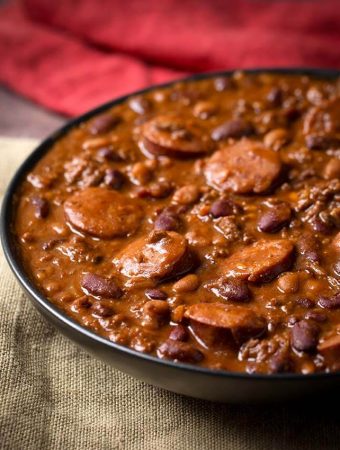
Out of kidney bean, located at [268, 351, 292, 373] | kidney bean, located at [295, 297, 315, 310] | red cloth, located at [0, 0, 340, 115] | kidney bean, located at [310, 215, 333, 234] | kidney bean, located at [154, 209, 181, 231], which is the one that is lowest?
red cloth, located at [0, 0, 340, 115]

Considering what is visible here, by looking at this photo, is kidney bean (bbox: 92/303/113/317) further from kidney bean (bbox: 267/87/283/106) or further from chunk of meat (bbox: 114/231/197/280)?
kidney bean (bbox: 267/87/283/106)

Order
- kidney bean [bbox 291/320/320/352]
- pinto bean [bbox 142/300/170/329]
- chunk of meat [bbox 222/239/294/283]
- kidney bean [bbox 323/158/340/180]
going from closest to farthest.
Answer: kidney bean [bbox 291/320/320/352] < pinto bean [bbox 142/300/170/329] < chunk of meat [bbox 222/239/294/283] < kidney bean [bbox 323/158/340/180]

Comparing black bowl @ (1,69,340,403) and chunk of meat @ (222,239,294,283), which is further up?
chunk of meat @ (222,239,294,283)

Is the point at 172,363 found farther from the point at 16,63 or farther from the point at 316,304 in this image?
the point at 16,63

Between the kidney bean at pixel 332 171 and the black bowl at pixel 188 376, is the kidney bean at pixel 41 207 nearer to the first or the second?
the black bowl at pixel 188 376

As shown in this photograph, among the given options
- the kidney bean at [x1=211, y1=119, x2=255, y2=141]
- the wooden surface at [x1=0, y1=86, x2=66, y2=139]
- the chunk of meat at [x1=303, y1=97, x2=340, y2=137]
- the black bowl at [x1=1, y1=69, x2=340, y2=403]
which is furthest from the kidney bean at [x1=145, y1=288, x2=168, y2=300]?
the wooden surface at [x1=0, y1=86, x2=66, y2=139]

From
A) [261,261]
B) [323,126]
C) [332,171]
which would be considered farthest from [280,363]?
[323,126]

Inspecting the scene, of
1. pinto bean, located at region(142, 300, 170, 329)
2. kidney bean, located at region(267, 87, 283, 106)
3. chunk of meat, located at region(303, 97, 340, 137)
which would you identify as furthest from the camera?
kidney bean, located at region(267, 87, 283, 106)
